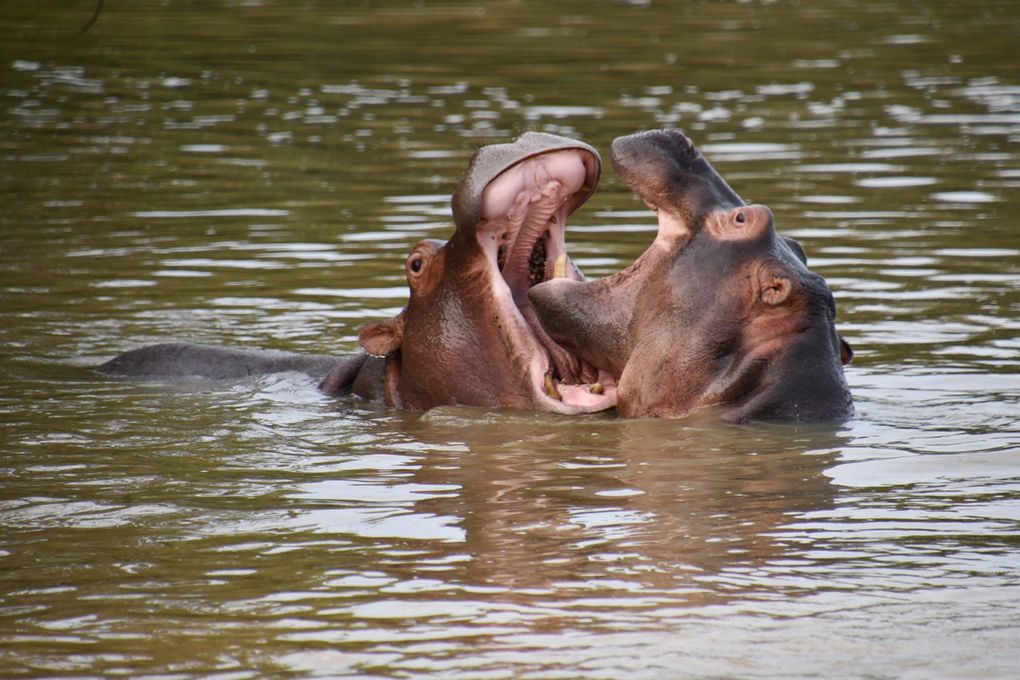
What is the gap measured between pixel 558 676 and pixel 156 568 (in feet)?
4.87

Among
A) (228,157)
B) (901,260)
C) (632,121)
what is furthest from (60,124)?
(901,260)

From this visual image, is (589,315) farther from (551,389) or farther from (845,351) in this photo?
(845,351)

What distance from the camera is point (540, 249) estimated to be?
7.45m

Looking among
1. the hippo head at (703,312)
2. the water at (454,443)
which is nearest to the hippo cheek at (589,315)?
the hippo head at (703,312)

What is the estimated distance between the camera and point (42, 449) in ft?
23.1

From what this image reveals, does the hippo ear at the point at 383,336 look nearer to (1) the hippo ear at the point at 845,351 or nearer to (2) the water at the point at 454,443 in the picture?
(2) the water at the point at 454,443

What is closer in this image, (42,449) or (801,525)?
(801,525)

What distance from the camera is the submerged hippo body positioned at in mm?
7043

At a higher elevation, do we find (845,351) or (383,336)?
(845,351)

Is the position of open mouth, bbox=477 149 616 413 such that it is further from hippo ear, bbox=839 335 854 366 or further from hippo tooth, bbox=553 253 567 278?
hippo ear, bbox=839 335 854 366

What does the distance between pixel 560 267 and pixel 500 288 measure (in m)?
0.25

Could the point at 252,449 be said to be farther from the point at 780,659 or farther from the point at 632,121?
the point at 632,121

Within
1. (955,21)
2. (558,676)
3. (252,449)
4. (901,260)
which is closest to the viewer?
(558,676)

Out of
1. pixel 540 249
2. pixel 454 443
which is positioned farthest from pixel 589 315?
pixel 454 443
